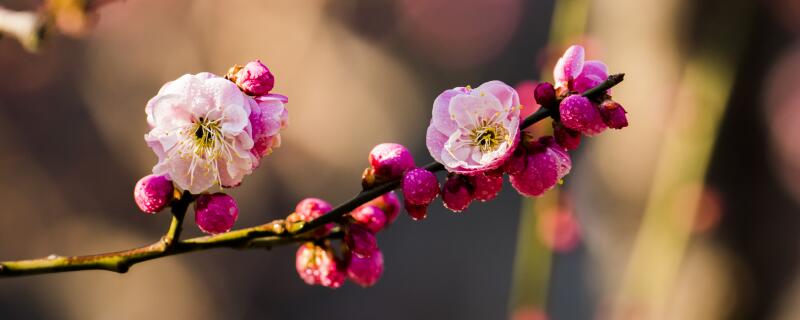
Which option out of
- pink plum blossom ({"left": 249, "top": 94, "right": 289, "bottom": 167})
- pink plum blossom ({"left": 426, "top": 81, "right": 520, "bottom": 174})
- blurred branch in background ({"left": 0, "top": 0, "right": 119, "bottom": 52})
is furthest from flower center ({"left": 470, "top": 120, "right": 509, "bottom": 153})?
blurred branch in background ({"left": 0, "top": 0, "right": 119, "bottom": 52})

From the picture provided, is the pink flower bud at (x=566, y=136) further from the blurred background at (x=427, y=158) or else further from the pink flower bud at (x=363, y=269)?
the blurred background at (x=427, y=158)

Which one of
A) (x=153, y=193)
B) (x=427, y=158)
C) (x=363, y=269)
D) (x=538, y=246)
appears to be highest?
(x=153, y=193)

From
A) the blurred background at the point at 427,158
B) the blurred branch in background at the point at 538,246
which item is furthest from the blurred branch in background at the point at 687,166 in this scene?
the blurred branch in background at the point at 538,246

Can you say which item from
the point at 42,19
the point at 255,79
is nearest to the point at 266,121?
the point at 255,79

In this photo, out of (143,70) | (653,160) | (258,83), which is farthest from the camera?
(143,70)

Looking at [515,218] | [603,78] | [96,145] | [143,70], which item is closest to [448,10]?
[515,218]

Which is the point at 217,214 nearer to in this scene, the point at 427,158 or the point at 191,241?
the point at 191,241

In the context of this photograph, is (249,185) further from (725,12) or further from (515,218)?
(725,12)
